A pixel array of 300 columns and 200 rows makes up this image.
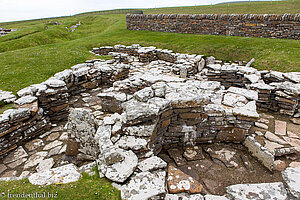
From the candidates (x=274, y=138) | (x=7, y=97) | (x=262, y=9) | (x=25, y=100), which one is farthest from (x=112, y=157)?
(x=262, y=9)

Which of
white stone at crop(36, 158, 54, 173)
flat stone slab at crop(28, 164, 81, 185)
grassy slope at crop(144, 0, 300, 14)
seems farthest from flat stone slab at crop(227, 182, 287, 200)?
grassy slope at crop(144, 0, 300, 14)

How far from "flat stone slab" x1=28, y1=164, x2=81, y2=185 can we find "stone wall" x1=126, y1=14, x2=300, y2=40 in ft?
53.6

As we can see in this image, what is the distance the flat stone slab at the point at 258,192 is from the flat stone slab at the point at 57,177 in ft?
9.84

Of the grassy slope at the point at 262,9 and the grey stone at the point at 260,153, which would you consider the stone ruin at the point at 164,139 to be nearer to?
the grey stone at the point at 260,153

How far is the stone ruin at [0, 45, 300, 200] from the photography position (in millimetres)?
A: 3377

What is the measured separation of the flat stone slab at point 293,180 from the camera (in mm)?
3096

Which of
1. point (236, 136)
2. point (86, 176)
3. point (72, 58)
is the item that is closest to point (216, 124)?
point (236, 136)

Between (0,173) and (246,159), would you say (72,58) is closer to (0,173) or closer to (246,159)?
(0,173)

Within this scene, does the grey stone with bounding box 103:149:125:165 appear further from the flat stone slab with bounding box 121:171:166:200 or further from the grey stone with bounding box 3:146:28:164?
the grey stone with bounding box 3:146:28:164

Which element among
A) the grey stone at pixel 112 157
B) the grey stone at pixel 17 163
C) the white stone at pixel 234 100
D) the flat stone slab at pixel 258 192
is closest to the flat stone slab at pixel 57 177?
the grey stone at pixel 112 157

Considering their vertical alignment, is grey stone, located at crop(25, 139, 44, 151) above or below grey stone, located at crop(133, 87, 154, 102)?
below

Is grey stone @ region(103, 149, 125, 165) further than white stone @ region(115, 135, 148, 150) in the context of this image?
No

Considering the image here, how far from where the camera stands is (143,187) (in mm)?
3076

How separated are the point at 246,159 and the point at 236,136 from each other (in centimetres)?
73
